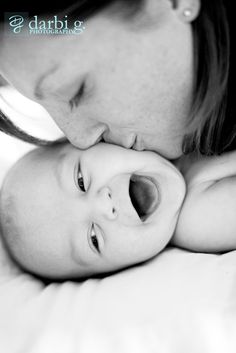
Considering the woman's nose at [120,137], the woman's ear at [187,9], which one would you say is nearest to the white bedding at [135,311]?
the woman's nose at [120,137]

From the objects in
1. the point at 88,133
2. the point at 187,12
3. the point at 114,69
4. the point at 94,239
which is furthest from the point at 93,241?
the point at 187,12

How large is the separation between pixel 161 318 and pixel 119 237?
200mm

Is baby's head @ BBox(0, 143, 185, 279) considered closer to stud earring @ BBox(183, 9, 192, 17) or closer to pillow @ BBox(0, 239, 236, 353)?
pillow @ BBox(0, 239, 236, 353)

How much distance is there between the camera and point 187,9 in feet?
2.34

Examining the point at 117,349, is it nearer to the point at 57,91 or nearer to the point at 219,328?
the point at 219,328

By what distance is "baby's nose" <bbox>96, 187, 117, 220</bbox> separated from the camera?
3.05ft

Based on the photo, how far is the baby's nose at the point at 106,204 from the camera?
931mm

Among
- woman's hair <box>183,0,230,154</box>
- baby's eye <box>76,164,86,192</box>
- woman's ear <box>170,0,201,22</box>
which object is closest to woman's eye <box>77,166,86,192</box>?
baby's eye <box>76,164,86,192</box>

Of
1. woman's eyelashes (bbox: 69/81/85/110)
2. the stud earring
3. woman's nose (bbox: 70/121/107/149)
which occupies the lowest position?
woman's nose (bbox: 70/121/107/149)

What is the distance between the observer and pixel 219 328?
772mm

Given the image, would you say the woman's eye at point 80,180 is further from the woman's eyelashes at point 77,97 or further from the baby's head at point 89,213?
the woman's eyelashes at point 77,97

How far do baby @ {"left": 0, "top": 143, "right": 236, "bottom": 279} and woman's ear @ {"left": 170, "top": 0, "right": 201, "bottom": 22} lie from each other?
308mm

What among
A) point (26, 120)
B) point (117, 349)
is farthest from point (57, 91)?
point (26, 120)

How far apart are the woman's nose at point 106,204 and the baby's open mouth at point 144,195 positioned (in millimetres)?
82
